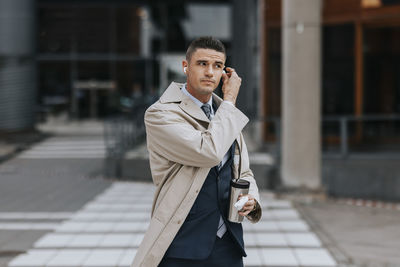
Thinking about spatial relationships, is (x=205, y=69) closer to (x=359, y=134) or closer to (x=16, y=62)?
(x=359, y=134)

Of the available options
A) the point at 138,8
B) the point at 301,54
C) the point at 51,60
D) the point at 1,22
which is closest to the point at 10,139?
the point at 1,22

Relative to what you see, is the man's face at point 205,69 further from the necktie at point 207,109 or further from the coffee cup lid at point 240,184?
the coffee cup lid at point 240,184

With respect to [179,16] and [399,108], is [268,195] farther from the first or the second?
[179,16]

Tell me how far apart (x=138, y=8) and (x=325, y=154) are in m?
14.7

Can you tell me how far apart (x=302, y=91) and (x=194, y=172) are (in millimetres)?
8040

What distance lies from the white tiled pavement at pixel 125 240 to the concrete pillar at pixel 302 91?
38.0 inches

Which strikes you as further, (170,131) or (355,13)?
(355,13)

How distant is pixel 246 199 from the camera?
287 cm

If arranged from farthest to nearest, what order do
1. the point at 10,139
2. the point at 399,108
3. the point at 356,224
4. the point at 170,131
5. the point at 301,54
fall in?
the point at 10,139
the point at 399,108
the point at 301,54
the point at 356,224
the point at 170,131

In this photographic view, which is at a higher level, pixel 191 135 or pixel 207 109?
pixel 207 109

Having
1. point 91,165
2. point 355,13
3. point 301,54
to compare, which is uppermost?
point 355,13

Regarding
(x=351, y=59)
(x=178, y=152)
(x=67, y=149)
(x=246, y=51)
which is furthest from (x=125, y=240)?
(x=246, y=51)

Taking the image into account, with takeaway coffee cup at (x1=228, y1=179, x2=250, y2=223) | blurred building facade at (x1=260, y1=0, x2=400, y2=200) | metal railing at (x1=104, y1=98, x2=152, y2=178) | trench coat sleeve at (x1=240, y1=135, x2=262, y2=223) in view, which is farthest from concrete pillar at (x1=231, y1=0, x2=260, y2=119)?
takeaway coffee cup at (x1=228, y1=179, x2=250, y2=223)

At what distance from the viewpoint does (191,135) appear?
109 inches
